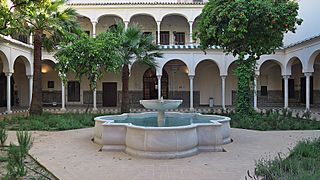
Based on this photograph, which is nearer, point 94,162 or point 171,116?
point 94,162

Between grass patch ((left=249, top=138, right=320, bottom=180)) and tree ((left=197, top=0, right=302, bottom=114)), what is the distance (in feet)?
25.0

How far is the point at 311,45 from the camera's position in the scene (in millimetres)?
19391

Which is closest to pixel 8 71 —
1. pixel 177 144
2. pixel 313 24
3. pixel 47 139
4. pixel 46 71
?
pixel 46 71

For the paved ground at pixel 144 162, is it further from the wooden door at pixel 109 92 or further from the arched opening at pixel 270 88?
the arched opening at pixel 270 88

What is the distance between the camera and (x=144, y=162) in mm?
7207

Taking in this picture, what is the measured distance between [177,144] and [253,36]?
964 centimetres

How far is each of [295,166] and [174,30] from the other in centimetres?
2314

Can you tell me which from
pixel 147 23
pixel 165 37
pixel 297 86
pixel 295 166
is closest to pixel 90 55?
pixel 295 166

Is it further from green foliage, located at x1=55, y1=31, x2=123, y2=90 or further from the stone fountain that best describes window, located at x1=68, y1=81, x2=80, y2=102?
the stone fountain

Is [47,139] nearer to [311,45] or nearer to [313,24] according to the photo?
[311,45]

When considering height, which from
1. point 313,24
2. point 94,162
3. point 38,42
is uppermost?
point 313,24

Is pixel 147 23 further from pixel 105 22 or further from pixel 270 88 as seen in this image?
pixel 270 88

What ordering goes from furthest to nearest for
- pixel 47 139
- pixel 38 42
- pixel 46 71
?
pixel 46 71 < pixel 38 42 < pixel 47 139

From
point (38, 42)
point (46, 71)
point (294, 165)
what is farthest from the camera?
point (46, 71)
